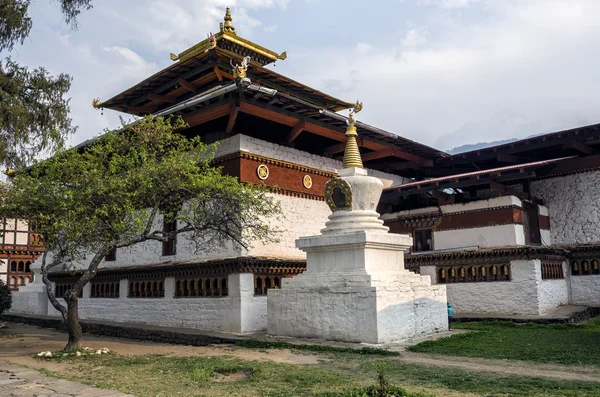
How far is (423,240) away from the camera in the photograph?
16625 mm

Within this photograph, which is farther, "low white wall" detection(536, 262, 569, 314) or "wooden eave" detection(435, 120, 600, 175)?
"wooden eave" detection(435, 120, 600, 175)

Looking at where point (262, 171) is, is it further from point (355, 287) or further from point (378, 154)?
point (355, 287)

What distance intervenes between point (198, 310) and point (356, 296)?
5069 mm

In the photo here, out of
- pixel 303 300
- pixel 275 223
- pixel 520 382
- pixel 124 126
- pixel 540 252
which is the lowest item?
pixel 520 382

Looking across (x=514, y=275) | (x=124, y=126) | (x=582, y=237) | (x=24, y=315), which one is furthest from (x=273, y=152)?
(x=24, y=315)

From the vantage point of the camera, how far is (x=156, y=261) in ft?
50.6

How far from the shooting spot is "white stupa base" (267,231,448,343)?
9.85 m

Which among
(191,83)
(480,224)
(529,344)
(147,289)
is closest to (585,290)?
(480,224)

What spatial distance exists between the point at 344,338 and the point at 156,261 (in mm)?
7446

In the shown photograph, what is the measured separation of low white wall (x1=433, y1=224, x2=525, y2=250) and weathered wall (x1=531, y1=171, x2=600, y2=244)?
2.02 metres

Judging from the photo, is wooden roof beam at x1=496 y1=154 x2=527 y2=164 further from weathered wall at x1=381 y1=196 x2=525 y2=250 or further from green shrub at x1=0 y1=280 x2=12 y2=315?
green shrub at x1=0 y1=280 x2=12 y2=315

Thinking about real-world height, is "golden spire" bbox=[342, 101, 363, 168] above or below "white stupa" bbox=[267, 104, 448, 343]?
above

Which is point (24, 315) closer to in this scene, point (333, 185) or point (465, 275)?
point (333, 185)

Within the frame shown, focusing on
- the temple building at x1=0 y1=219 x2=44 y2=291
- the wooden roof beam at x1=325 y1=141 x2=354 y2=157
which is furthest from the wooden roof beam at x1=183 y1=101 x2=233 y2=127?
the temple building at x1=0 y1=219 x2=44 y2=291
